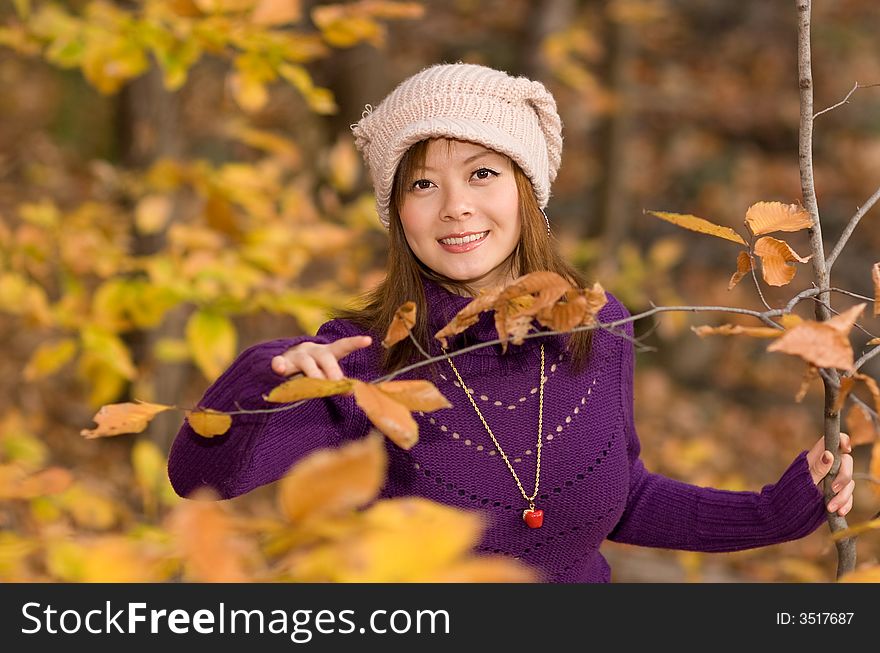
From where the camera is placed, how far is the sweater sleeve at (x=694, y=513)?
1561 millimetres

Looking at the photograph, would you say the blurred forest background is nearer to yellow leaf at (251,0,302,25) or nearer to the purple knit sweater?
yellow leaf at (251,0,302,25)

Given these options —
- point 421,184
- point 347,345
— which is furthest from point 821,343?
point 421,184

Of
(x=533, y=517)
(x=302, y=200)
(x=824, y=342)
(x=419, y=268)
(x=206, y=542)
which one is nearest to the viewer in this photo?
(x=206, y=542)

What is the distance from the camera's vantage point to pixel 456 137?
5.08 ft

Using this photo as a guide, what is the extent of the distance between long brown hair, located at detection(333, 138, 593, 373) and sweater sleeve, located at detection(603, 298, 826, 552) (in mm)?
156

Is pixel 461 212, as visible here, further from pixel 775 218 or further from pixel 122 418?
pixel 122 418

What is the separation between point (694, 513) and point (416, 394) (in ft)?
3.12

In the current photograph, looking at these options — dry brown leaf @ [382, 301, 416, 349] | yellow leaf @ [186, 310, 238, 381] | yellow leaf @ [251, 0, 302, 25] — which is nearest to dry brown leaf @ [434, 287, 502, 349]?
dry brown leaf @ [382, 301, 416, 349]

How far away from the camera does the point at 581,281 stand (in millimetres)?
1717

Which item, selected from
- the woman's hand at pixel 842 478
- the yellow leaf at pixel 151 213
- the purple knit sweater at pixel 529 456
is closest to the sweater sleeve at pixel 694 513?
the purple knit sweater at pixel 529 456

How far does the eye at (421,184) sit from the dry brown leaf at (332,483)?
3.39ft
